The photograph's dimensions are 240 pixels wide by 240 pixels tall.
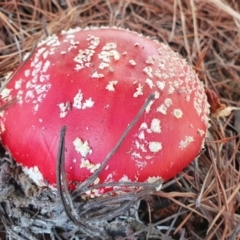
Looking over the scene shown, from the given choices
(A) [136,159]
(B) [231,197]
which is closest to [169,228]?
(B) [231,197]

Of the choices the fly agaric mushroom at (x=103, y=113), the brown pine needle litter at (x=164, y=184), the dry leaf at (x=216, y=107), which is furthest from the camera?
the dry leaf at (x=216, y=107)

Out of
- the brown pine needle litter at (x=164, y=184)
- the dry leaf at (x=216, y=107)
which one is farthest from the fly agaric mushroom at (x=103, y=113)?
the dry leaf at (x=216, y=107)

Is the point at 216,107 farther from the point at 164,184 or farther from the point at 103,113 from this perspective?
the point at 103,113

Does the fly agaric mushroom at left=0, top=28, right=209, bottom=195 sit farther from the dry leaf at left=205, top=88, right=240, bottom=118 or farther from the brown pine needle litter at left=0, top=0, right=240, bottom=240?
the dry leaf at left=205, top=88, right=240, bottom=118

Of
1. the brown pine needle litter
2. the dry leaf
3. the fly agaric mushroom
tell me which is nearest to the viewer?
the fly agaric mushroom

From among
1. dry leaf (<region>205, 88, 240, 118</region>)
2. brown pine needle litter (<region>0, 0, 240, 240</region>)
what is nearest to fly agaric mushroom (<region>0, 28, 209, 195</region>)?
brown pine needle litter (<region>0, 0, 240, 240</region>)

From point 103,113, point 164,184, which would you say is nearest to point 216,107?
point 164,184

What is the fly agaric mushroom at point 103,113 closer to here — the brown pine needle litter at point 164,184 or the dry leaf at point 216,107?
the brown pine needle litter at point 164,184

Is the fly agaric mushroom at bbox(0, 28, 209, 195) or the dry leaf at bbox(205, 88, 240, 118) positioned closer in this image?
the fly agaric mushroom at bbox(0, 28, 209, 195)
